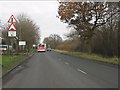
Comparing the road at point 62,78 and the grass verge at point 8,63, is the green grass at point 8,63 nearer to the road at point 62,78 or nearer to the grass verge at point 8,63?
the grass verge at point 8,63

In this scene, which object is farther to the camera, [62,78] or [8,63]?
[8,63]

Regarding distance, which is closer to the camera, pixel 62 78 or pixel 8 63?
pixel 62 78

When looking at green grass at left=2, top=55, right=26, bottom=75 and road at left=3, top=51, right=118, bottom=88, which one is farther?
green grass at left=2, top=55, right=26, bottom=75

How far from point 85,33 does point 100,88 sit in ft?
121

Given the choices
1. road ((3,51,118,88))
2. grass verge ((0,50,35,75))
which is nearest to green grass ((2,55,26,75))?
grass verge ((0,50,35,75))

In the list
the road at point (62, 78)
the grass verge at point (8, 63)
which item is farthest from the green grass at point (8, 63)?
the road at point (62, 78)

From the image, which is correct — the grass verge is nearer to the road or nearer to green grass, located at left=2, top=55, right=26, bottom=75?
green grass, located at left=2, top=55, right=26, bottom=75

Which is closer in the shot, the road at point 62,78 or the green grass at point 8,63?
the road at point 62,78

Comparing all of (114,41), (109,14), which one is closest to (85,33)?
(109,14)

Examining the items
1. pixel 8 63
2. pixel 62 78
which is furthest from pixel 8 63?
pixel 62 78

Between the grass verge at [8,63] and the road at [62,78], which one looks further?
the grass verge at [8,63]

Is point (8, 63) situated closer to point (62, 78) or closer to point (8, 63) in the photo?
point (8, 63)

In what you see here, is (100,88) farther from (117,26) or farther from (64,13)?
(64,13)

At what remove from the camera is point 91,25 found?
162 feet
